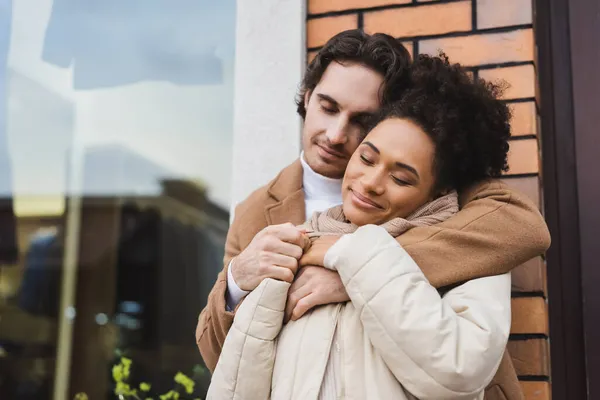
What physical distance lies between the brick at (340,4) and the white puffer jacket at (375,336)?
1207 mm

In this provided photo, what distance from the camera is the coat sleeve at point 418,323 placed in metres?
1.57

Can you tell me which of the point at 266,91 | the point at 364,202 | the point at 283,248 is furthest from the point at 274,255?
the point at 266,91

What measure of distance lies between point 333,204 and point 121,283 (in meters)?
1.60

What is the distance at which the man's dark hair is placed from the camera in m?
2.12

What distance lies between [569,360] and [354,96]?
3.68 feet

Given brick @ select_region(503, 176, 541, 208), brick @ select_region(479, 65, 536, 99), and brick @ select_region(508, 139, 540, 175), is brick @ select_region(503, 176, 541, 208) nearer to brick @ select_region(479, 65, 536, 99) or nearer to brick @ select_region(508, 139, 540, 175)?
brick @ select_region(508, 139, 540, 175)

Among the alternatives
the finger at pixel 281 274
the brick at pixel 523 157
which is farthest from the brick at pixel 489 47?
the finger at pixel 281 274

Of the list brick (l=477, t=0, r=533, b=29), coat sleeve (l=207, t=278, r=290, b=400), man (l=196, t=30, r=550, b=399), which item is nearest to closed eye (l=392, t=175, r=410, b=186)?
man (l=196, t=30, r=550, b=399)

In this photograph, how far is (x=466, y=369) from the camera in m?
1.56

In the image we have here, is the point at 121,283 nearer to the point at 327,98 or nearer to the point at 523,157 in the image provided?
the point at 327,98

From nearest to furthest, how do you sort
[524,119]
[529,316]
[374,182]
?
1. [374,182]
2. [529,316]
3. [524,119]

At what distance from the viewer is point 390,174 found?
1.85m

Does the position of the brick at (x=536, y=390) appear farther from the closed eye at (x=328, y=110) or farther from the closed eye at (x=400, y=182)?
the closed eye at (x=328, y=110)

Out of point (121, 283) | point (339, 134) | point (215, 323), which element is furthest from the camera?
point (121, 283)
